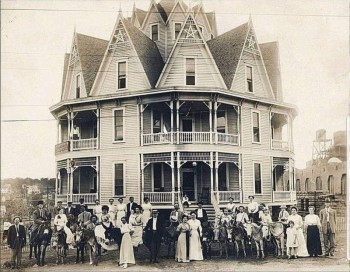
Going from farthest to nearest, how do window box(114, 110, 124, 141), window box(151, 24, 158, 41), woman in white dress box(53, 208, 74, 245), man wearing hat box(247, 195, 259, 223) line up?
window box(151, 24, 158, 41)
window box(114, 110, 124, 141)
man wearing hat box(247, 195, 259, 223)
woman in white dress box(53, 208, 74, 245)

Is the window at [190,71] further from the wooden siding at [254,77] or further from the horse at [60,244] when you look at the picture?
the horse at [60,244]

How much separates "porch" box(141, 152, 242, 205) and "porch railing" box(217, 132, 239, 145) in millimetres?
348

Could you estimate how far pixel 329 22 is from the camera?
11.3 m

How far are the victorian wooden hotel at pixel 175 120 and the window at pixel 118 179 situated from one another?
3 centimetres

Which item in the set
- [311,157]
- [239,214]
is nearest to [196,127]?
[239,214]

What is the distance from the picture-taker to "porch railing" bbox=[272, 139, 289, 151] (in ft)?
38.3

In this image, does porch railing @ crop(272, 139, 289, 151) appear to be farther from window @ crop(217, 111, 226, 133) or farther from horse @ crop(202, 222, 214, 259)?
horse @ crop(202, 222, 214, 259)

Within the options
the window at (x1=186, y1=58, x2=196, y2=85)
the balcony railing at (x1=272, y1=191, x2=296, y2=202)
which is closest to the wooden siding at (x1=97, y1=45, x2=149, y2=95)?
the window at (x1=186, y1=58, x2=196, y2=85)

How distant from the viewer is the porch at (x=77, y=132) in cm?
1128

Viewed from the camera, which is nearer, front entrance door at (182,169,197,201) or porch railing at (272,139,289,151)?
front entrance door at (182,169,197,201)

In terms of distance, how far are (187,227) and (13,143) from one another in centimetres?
519

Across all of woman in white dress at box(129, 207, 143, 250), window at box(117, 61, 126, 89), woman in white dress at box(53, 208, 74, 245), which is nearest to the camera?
woman in white dress at box(129, 207, 143, 250)

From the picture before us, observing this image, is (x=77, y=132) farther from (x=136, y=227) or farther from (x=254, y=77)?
(x=254, y=77)

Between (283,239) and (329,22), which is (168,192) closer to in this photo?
(283,239)
